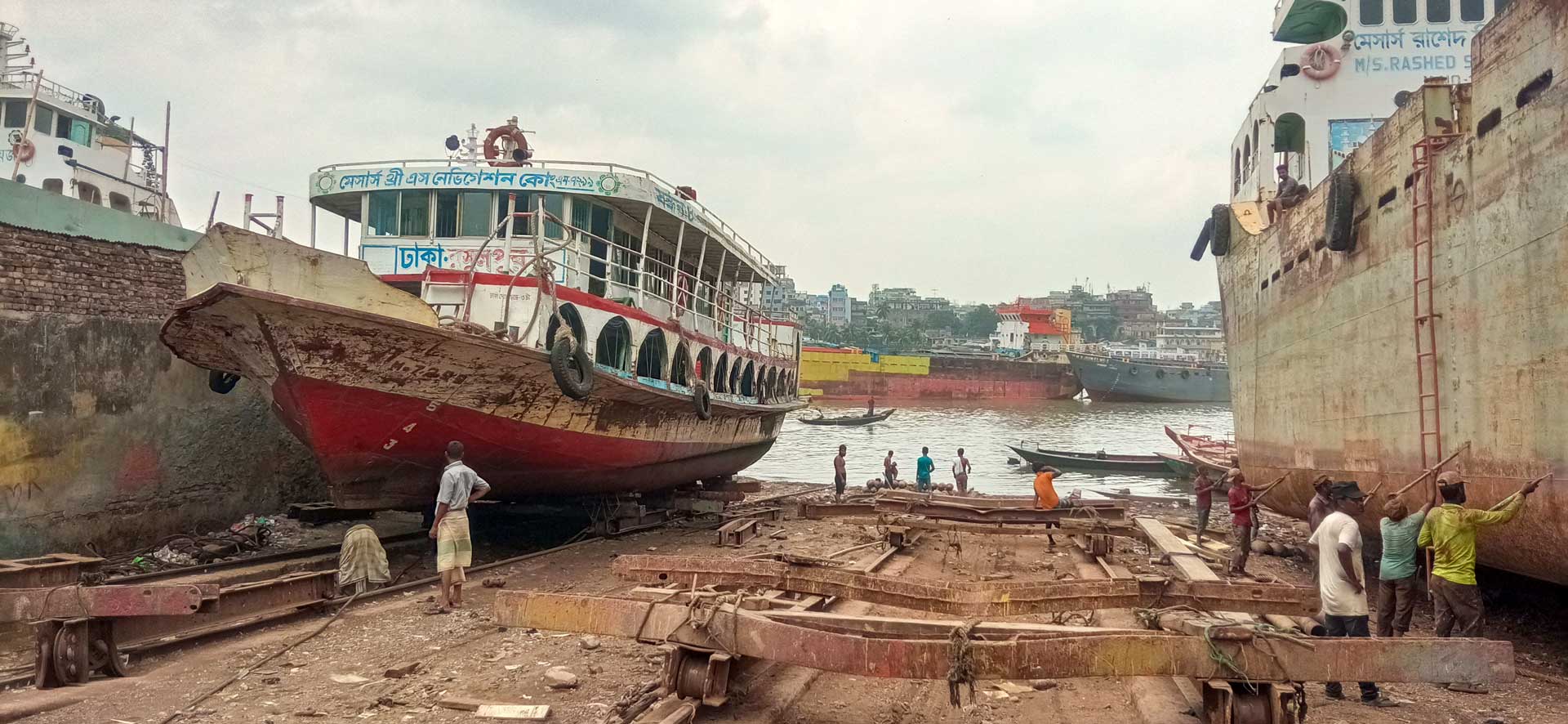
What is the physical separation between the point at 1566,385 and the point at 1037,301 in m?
150

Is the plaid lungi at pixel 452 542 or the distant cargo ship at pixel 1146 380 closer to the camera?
the plaid lungi at pixel 452 542

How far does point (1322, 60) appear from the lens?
14008 mm

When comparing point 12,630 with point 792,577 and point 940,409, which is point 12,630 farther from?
point 940,409

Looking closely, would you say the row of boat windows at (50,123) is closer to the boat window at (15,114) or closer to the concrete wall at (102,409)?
the boat window at (15,114)

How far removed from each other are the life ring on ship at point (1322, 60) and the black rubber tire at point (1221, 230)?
2.35 m

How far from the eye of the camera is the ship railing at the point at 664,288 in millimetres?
10219

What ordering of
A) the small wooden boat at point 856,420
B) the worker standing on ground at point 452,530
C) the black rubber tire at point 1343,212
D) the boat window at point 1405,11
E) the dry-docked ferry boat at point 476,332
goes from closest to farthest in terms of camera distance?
the worker standing on ground at point 452,530
the dry-docked ferry boat at point 476,332
the black rubber tire at point 1343,212
the boat window at point 1405,11
the small wooden boat at point 856,420

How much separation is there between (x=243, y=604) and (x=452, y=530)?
150cm

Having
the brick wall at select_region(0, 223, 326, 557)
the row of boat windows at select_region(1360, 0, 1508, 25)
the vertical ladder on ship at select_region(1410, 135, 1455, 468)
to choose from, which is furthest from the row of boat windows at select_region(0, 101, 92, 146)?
the row of boat windows at select_region(1360, 0, 1508, 25)

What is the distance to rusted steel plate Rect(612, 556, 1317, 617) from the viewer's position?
444 centimetres

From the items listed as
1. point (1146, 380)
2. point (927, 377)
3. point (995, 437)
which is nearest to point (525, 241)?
point (995, 437)

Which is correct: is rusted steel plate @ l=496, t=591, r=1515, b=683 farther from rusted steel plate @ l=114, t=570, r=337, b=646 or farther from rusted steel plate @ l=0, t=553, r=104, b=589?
rusted steel plate @ l=0, t=553, r=104, b=589

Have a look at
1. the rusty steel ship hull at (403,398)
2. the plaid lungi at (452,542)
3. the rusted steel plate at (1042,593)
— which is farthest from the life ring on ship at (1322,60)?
the plaid lungi at (452,542)

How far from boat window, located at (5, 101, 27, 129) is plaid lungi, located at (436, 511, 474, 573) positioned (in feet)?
74.6
